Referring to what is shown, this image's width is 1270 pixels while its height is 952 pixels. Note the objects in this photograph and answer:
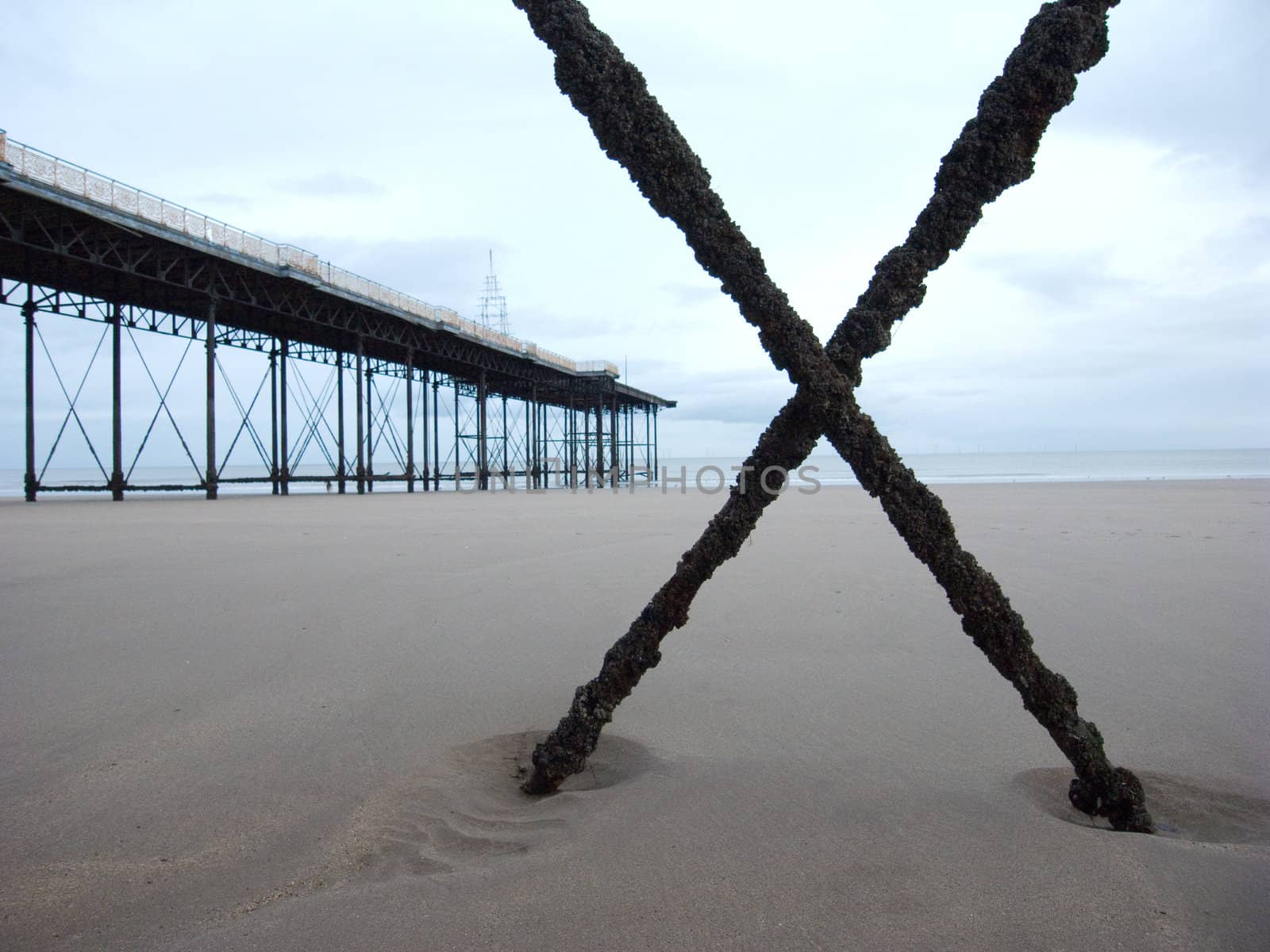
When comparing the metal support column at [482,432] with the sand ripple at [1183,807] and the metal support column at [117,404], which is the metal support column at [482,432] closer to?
the metal support column at [117,404]

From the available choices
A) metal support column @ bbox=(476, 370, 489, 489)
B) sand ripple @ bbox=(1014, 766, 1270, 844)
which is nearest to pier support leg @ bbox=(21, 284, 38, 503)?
metal support column @ bbox=(476, 370, 489, 489)

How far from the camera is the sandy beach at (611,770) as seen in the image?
1.76 m

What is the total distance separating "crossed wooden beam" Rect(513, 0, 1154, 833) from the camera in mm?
2193

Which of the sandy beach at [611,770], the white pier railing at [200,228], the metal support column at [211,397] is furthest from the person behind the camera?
the metal support column at [211,397]

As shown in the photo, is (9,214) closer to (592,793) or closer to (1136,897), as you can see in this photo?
(592,793)

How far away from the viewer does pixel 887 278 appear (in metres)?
2.34

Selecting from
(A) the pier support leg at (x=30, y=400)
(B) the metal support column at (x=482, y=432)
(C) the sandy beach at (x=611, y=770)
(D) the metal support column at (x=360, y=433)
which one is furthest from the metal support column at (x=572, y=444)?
(C) the sandy beach at (x=611, y=770)

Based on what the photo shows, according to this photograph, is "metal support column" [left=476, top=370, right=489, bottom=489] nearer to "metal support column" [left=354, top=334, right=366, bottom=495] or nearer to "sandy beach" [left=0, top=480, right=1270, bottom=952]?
"metal support column" [left=354, top=334, right=366, bottom=495]

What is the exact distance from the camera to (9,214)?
1522cm

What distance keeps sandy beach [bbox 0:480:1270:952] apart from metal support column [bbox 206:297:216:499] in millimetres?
14695

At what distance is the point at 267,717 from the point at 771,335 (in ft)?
8.15

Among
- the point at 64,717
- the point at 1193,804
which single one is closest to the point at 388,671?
Answer: the point at 64,717

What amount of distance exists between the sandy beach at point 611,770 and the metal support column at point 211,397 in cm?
1469

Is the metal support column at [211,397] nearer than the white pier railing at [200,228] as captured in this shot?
No
